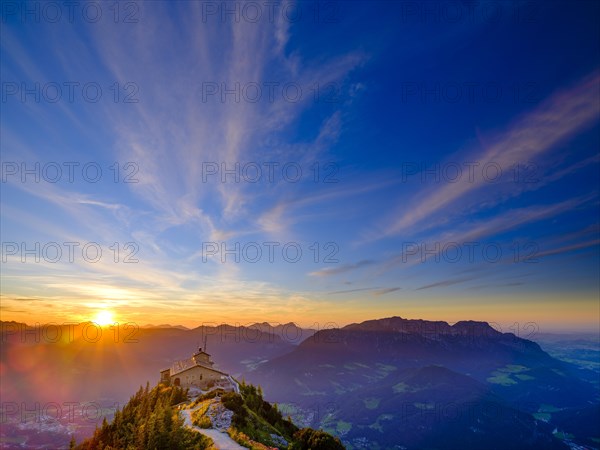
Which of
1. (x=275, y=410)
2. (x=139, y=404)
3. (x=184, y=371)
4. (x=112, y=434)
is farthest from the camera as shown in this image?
(x=184, y=371)

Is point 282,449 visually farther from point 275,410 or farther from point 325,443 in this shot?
point 275,410

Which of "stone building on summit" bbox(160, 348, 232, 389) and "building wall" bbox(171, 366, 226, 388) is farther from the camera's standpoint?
"building wall" bbox(171, 366, 226, 388)

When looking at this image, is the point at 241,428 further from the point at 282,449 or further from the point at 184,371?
the point at 184,371

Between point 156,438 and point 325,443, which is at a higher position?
point 156,438

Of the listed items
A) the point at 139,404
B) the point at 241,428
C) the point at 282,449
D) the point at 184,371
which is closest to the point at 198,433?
the point at 241,428

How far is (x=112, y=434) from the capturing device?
1508 inches

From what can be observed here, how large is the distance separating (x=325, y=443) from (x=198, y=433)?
14559 millimetres

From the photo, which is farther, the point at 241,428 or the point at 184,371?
the point at 184,371

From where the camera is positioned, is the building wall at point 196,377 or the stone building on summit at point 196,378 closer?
the stone building on summit at point 196,378

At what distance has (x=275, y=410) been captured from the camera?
193ft

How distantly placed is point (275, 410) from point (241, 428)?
72.7ft

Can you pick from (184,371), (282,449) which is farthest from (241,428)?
(184,371)

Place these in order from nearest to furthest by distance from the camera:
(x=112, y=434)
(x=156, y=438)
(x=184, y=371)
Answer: (x=156, y=438), (x=112, y=434), (x=184, y=371)

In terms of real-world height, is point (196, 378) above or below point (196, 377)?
below
